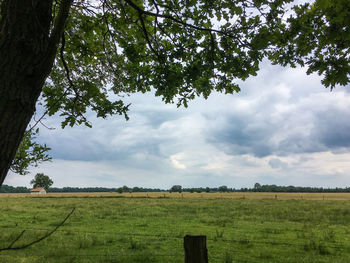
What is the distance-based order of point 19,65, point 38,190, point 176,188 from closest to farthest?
1. point 19,65
2. point 38,190
3. point 176,188

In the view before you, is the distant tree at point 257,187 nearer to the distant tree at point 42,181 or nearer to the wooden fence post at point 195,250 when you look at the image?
the distant tree at point 42,181

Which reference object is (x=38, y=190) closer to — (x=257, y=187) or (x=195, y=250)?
(x=195, y=250)

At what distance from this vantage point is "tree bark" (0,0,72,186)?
2926 millimetres

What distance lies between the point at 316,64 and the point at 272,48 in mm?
942

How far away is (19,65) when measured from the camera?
304 cm

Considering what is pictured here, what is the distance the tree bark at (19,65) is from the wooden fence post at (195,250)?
2.45 metres

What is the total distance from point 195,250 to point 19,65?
3187mm

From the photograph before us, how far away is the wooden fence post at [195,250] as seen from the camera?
3.47 m

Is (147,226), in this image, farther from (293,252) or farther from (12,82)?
(12,82)

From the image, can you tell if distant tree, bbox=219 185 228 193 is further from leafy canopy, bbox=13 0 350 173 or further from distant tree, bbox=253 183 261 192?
leafy canopy, bbox=13 0 350 173

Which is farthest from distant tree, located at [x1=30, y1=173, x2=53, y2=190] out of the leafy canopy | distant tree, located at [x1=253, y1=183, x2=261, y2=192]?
the leafy canopy

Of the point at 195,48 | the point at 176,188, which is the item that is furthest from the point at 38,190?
the point at 195,48

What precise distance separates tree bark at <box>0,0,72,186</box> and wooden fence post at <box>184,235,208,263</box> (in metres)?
2.45

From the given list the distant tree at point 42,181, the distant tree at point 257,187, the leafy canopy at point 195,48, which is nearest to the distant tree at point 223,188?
the distant tree at point 257,187
